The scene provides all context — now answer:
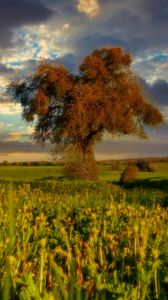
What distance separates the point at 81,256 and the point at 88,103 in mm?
35156

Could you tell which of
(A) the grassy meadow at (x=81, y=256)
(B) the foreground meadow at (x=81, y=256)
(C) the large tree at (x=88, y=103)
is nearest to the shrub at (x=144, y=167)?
(C) the large tree at (x=88, y=103)

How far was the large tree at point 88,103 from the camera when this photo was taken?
39.2 meters

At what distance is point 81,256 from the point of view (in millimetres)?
4453

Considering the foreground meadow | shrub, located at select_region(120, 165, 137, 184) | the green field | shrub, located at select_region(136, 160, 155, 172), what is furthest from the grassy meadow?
shrub, located at select_region(136, 160, 155, 172)

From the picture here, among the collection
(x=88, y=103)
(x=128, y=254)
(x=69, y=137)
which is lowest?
(x=128, y=254)

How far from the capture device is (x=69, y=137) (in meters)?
40.3

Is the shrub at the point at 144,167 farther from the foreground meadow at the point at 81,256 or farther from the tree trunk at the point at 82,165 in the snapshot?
the foreground meadow at the point at 81,256

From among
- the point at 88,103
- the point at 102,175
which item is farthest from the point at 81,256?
the point at 102,175

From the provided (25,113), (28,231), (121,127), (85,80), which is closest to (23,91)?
(25,113)

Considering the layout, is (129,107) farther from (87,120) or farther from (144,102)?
(87,120)

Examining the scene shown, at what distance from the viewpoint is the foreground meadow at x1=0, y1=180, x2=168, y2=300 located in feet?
9.44

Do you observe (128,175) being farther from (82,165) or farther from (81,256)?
(81,256)

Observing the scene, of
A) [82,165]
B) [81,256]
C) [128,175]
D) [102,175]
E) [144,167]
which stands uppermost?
[82,165]

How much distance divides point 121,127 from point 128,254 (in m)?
35.7
